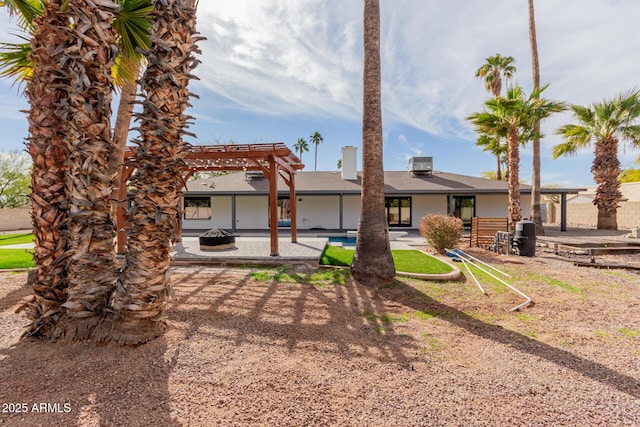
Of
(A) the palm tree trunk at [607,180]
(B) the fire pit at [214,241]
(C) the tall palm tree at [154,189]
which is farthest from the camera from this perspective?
(A) the palm tree trunk at [607,180]

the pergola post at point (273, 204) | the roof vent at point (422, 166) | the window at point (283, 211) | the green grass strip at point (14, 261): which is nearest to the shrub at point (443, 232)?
the pergola post at point (273, 204)

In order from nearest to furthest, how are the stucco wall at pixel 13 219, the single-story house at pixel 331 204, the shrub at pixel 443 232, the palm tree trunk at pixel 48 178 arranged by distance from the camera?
the palm tree trunk at pixel 48 178 < the shrub at pixel 443 232 < the single-story house at pixel 331 204 < the stucco wall at pixel 13 219

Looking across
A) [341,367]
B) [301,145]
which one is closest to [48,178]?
[341,367]

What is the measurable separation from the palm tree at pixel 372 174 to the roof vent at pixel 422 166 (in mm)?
16604

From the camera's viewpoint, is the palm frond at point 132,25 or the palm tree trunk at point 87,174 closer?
the palm tree trunk at point 87,174

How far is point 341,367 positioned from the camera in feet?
10.4

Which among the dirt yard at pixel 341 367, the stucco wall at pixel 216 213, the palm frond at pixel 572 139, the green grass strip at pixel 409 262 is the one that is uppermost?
the palm frond at pixel 572 139

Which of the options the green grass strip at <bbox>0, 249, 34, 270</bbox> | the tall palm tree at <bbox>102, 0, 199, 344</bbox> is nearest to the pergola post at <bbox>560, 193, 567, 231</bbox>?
the tall palm tree at <bbox>102, 0, 199, 344</bbox>

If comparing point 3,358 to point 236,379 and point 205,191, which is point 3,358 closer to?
point 236,379

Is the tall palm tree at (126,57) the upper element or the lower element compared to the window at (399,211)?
upper

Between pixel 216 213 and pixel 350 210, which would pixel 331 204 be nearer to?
pixel 350 210

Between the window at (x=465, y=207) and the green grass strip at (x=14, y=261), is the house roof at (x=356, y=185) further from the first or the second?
the green grass strip at (x=14, y=261)

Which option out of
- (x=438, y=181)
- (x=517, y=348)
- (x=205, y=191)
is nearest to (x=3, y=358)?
(x=517, y=348)

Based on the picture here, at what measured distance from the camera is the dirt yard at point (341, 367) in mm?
2439
